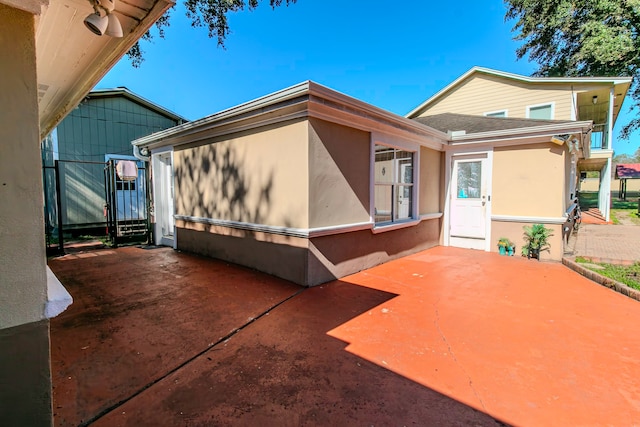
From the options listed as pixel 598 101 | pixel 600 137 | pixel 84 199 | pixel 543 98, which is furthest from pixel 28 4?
pixel 600 137

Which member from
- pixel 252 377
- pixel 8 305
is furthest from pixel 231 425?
pixel 8 305

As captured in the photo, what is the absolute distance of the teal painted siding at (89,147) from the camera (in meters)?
8.70

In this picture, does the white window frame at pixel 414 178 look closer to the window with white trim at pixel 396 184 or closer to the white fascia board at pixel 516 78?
the window with white trim at pixel 396 184

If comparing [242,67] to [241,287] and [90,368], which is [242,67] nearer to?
[241,287]

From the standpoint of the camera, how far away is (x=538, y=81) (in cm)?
1165

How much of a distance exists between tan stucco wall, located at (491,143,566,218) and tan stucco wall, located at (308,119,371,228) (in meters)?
3.46

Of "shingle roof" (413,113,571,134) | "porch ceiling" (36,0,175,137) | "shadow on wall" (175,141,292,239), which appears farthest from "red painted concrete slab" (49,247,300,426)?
"shingle roof" (413,113,571,134)

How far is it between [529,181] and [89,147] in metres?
12.1

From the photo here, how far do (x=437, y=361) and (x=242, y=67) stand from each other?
11.8 meters

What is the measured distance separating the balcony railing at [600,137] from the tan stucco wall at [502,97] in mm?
2610

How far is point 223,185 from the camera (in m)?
5.61

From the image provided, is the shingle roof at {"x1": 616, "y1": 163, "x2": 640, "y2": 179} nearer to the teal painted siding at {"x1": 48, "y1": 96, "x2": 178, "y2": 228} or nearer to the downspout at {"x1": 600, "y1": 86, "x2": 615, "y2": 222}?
the downspout at {"x1": 600, "y1": 86, "x2": 615, "y2": 222}

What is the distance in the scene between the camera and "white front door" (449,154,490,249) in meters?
6.80

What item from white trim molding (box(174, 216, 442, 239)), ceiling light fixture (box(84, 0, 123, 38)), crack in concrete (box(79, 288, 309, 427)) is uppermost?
ceiling light fixture (box(84, 0, 123, 38))
